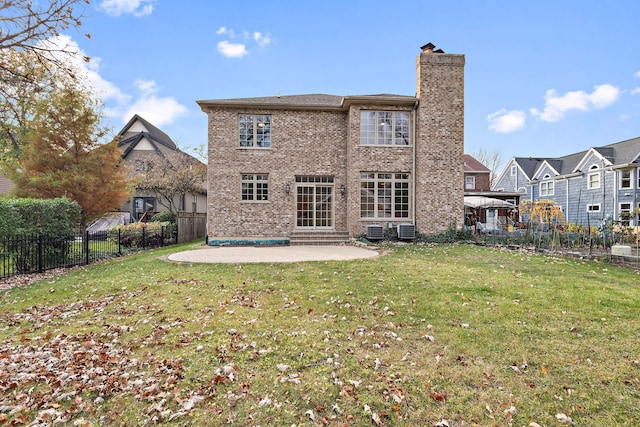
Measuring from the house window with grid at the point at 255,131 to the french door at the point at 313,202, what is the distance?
7.70 ft

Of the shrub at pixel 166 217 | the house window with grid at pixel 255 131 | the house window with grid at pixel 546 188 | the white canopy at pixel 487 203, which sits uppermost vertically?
the house window with grid at pixel 255 131

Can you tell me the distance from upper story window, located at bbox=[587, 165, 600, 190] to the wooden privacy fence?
28.6 m

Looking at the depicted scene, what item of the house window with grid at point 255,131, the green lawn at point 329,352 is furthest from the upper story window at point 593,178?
the house window with grid at point 255,131

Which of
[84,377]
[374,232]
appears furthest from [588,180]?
[84,377]

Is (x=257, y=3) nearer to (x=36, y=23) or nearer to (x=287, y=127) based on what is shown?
(x=287, y=127)

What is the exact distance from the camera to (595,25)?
11188 millimetres

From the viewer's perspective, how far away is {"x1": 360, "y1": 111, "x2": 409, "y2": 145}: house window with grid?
1389 cm

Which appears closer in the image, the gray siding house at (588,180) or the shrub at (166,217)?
the shrub at (166,217)

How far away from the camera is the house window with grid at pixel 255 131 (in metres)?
14.4

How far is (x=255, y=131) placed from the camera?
47.2ft

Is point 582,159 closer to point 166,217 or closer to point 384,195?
point 384,195

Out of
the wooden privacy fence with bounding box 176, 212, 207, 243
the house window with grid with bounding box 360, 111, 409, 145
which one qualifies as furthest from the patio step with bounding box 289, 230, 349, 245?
the wooden privacy fence with bounding box 176, 212, 207, 243

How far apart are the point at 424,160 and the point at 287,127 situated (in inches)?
247

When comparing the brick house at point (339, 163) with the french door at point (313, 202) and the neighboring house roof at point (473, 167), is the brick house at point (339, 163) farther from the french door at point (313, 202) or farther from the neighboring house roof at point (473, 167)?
the neighboring house roof at point (473, 167)
